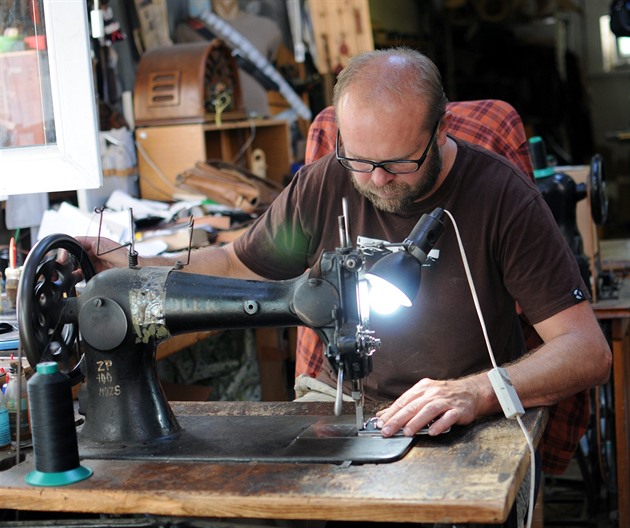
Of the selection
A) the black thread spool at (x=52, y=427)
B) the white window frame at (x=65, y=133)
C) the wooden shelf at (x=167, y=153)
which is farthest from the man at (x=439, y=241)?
the wooden shelf at (x=167, y=153)

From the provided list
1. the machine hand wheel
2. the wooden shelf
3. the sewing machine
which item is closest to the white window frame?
the machine hand wheel

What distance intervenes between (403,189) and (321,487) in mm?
777

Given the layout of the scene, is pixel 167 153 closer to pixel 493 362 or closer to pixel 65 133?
pixel 65 133

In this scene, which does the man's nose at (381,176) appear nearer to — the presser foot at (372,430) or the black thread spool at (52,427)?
the presser foot at (372,430)

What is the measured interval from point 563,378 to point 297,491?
68 centimetres

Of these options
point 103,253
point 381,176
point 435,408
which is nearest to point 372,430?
point 435,408

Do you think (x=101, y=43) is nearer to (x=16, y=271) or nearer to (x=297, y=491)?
(x=16, y=271)

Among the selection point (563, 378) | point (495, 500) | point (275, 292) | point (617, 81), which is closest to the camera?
point (495, 500)

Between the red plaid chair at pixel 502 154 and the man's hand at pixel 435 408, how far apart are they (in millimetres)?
832

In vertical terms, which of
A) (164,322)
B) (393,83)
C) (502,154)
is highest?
(393,83)

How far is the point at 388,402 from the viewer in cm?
216

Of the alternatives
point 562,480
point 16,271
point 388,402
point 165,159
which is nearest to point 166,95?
point 165,159

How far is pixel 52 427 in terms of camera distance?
1724 mm

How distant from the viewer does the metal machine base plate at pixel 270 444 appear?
1774mm
